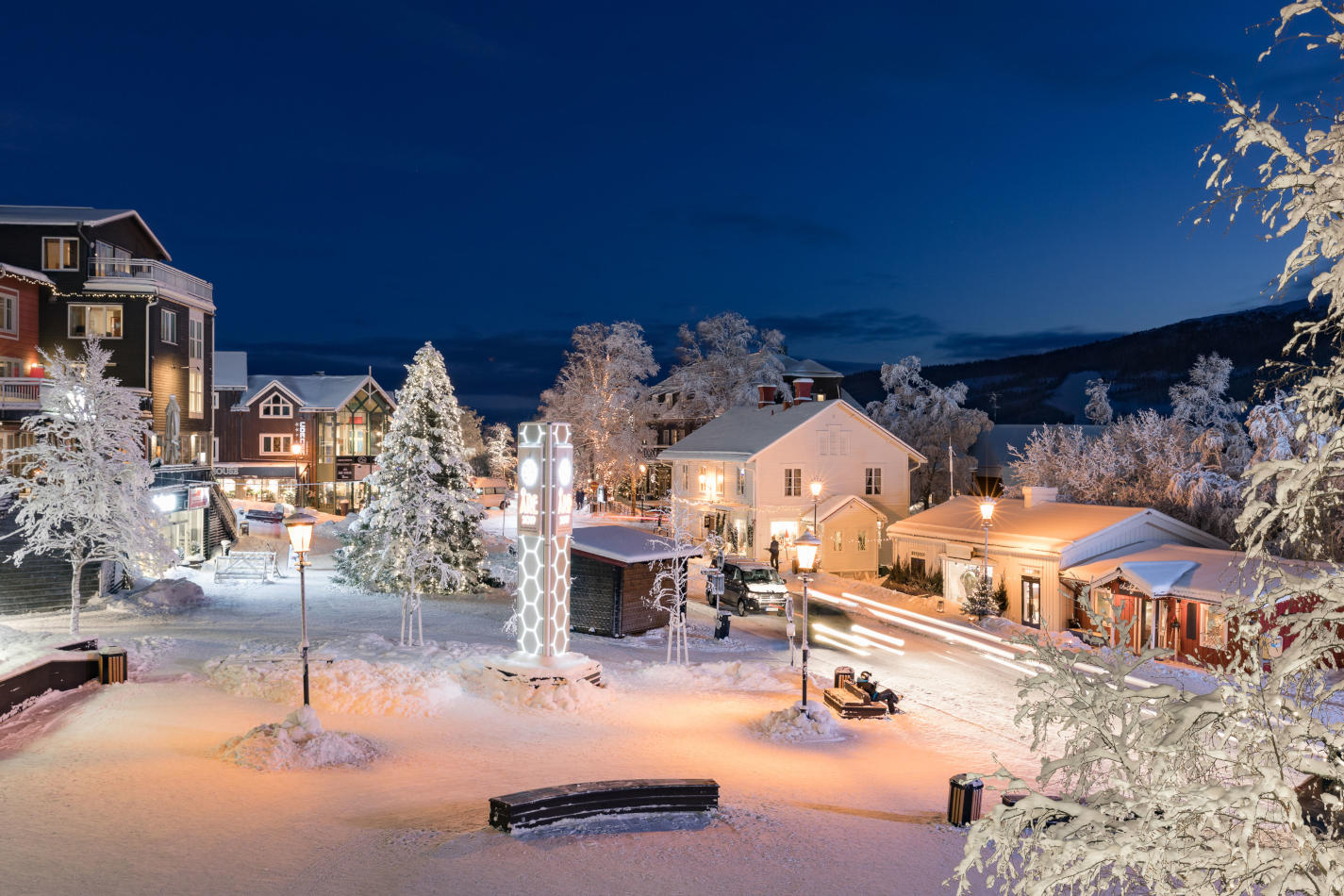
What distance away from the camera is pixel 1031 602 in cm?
3103

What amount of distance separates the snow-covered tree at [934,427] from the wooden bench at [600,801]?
4640cm

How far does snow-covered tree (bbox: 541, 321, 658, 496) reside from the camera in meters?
62.7

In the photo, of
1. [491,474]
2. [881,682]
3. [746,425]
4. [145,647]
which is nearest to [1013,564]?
[881,682]

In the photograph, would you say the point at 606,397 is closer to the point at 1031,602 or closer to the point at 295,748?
the point at 1031,602

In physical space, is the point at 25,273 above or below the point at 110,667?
above

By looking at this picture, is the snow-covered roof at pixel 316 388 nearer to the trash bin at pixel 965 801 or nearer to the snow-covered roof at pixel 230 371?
the snow-covered roof at pixel 230 371

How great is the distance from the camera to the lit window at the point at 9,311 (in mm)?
34406

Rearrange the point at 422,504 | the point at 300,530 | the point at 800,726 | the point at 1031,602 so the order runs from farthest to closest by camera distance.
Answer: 1. the point at 1031,602
2. the point at 422,504
3. the point at 300,530
4. the point at 800,726

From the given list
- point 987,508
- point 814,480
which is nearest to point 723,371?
point 814,480

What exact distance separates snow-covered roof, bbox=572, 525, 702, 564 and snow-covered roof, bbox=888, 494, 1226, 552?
12.3m

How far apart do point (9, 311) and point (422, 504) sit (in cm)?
1986

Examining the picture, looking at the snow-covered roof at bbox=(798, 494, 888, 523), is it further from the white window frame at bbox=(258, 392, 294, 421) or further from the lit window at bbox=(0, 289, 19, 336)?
the white window frame at bbox=(258, 392, 294, 421)

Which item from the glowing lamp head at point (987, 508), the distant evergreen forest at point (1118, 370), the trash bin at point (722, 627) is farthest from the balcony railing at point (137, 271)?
the distant evergreen forest at point (1118, 370)

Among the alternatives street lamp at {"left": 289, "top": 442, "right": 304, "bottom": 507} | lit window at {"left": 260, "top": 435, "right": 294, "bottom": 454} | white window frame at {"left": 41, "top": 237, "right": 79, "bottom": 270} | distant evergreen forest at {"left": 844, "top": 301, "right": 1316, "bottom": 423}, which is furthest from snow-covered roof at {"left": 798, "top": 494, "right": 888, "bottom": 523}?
distant evergreen forest at {"left": 844, "top": 301, "right": 1316, "bottom": 423}
